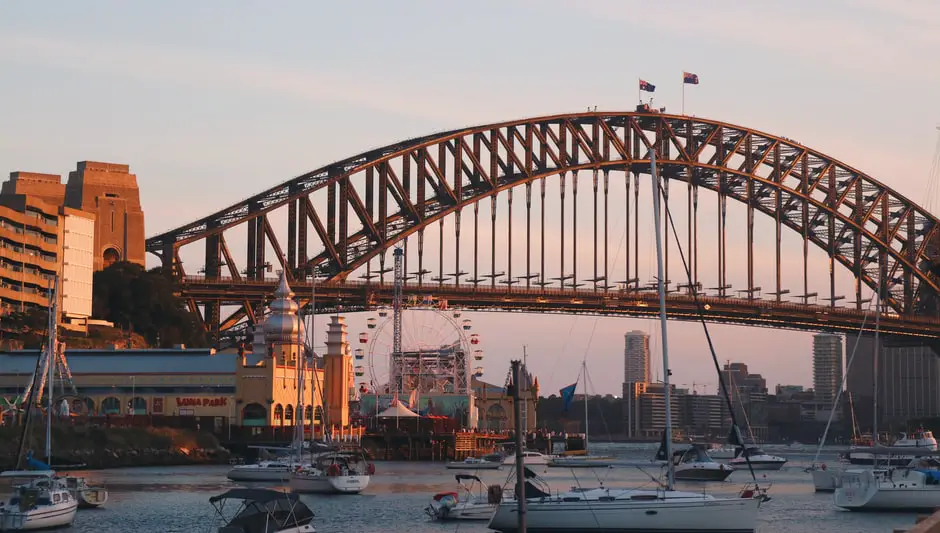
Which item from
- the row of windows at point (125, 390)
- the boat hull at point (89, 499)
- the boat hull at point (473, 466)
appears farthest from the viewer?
the row of windows at point (125, 390)

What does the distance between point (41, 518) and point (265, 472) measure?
3232 centimetres

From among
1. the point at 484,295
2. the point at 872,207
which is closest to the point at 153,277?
the point at 484,295

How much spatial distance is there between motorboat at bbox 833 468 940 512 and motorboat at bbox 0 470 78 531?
35.5 meters

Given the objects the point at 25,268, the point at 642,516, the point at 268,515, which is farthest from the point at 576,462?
the point at 268,515

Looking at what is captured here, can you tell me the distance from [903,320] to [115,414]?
292 feet

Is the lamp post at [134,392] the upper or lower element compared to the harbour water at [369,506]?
upper

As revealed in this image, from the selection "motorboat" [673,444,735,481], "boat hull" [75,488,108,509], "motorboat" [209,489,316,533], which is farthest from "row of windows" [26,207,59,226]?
"motorboat" [209,489,316,533]

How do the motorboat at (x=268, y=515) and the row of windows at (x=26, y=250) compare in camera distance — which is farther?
the row of windows at (x=26, y=250)

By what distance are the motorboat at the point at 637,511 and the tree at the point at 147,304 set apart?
292 ft

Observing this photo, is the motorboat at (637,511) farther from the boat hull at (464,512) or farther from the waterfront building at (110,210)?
the waterfront building at (110,210)

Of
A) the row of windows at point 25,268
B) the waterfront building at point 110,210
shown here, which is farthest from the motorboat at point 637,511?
the waterfront building at point 110,210

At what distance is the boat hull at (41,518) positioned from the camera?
6606cm

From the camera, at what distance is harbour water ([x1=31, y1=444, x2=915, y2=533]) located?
2813 inches

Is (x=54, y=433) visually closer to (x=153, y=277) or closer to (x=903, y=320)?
(x=153, y=277)
